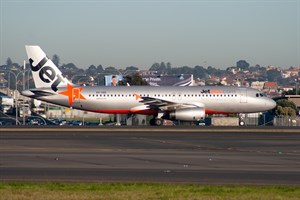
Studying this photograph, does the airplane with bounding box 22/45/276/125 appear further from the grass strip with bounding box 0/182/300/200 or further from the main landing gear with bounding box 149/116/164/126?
the grass strip with bounding box 0/182/300/200

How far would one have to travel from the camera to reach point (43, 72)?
208ft

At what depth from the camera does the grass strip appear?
19.2 metres

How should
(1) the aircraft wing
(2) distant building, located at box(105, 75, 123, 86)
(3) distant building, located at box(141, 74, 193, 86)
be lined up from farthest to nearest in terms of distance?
(3) distant building, located at box(141, 74, 193, 86) → (2) distant building, located at box(105, 75, 123, 86) → (1) the aircraft wing

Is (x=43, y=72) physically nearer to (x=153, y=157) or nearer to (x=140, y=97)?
(x=140, y=97)

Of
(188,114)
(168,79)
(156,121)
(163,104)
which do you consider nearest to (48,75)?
(156,121)

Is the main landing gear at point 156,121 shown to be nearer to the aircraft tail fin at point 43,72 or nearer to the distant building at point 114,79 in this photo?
the aircraft tail fin at point 43,72

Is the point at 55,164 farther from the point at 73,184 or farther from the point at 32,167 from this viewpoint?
the point at 73,184

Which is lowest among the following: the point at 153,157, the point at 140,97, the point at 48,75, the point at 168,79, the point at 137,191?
the point at 137,191

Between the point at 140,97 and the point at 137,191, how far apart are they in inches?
1676

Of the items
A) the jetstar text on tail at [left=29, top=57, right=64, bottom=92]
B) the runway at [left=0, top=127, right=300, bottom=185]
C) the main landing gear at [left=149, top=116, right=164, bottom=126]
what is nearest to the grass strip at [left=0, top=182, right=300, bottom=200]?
the runway at [left=0, top=127, right=300, bottom=185]

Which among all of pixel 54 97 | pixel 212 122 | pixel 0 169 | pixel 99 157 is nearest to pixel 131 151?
pixel 99 157

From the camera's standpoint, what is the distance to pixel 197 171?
25844 millimetres

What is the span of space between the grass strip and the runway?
1.55 metres

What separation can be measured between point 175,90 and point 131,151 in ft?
96.3
